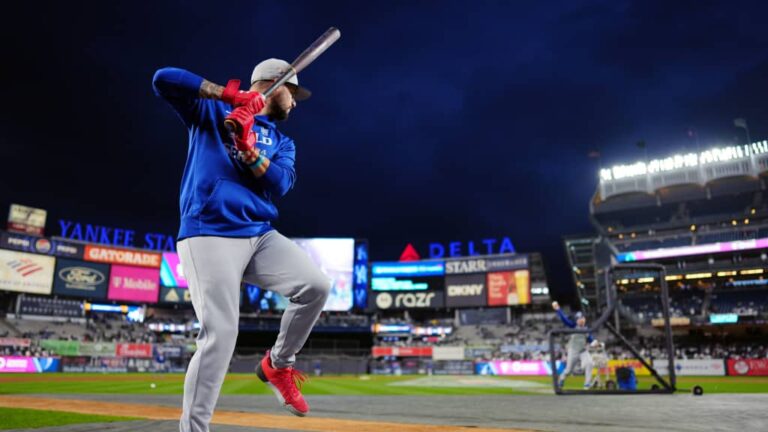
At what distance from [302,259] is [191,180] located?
0.81 metres

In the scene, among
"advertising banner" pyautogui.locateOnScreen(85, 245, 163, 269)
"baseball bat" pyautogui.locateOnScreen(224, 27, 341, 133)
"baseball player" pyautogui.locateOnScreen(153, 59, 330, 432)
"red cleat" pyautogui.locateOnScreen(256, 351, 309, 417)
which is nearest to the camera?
"baseball player" pyautogui.locateOnScreen(153, 59, 330, 432)

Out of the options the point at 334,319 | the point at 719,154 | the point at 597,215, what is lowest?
the point at 334,319

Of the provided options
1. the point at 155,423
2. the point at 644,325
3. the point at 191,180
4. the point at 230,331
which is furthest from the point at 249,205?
the point at 644,325

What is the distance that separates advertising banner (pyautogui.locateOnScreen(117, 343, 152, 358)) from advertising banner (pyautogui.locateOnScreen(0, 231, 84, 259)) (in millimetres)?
16213

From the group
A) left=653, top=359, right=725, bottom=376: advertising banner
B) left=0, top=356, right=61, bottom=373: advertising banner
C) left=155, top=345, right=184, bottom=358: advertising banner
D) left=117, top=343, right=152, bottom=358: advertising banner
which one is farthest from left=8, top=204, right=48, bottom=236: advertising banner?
left=653, top=359, right=725, bottom=376: advertising banner

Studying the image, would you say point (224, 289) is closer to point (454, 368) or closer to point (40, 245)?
point (454, 368)

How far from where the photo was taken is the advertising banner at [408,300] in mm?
59125

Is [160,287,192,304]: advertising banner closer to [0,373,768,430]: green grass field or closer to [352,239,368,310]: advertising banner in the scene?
[352,239,368,310]: advertising banner

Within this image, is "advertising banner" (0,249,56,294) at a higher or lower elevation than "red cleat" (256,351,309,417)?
higher

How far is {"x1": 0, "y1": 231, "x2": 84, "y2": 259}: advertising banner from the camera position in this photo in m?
49.6

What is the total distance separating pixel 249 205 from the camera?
10.2 ft

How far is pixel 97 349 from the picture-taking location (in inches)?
1612

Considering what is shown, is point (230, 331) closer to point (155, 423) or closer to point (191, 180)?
point (191, 180)

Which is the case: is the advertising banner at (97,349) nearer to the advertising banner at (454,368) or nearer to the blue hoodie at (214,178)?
the advertising banner at (454,368)
